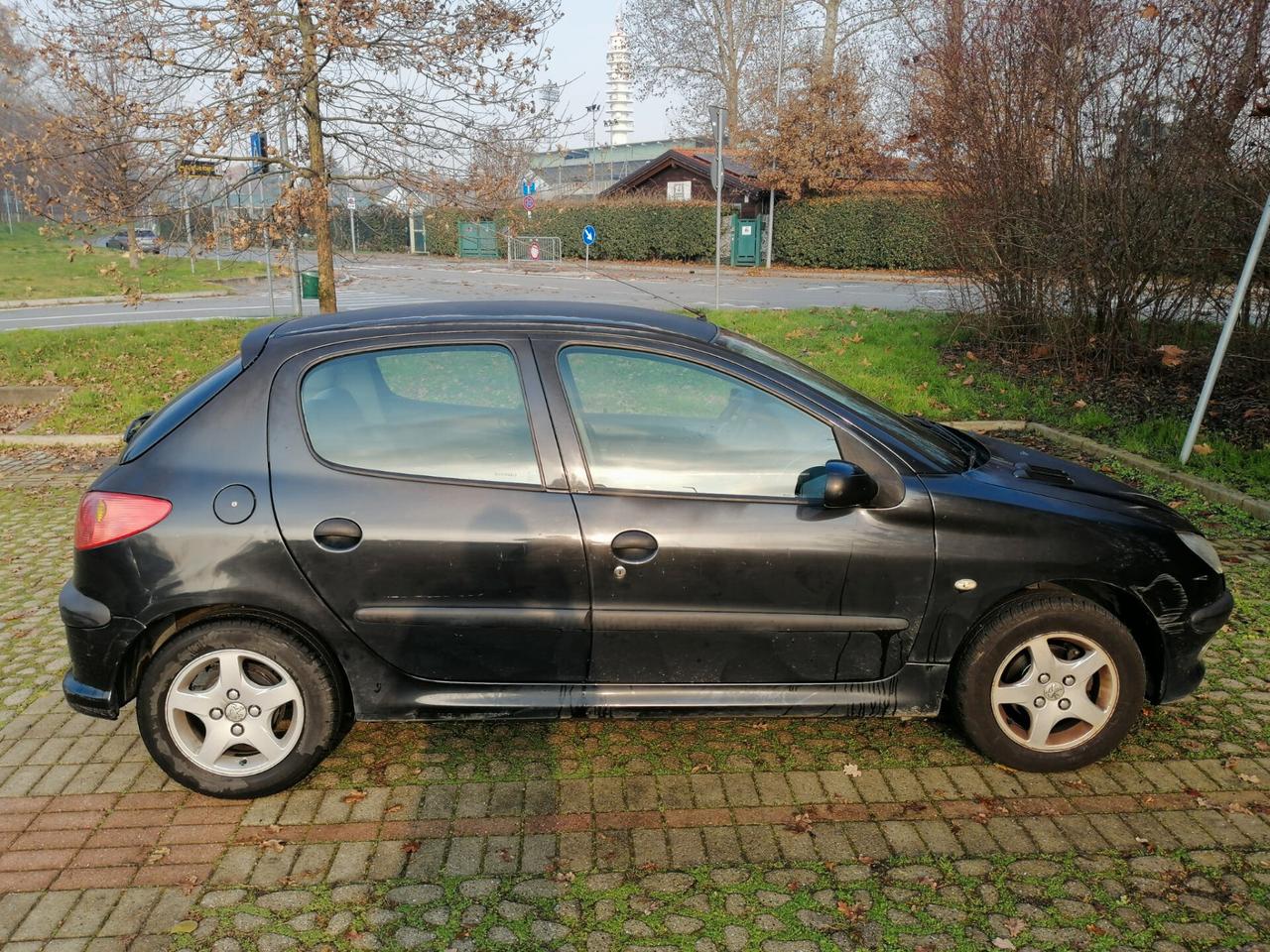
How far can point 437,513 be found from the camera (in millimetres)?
3520

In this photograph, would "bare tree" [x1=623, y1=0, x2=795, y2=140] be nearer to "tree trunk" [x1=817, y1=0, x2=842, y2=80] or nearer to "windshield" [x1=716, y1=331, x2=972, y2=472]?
"tree trunk" [x1=817, y1=0, x2=842, y2=80]

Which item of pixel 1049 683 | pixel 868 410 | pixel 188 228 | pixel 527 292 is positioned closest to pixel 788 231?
pixel 527 292

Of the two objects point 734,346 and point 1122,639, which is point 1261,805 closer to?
point 1122,639

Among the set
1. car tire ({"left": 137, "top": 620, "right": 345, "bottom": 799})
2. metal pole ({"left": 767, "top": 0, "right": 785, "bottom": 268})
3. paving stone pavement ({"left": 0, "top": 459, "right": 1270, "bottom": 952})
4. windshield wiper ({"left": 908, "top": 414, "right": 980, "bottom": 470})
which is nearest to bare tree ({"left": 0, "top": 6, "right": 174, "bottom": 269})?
paving stone pavement ({"left": 0, "top": 459, "right": 1270, "bottom": 952})

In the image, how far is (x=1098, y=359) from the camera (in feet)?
35.3

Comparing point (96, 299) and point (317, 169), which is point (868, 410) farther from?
point (96, 299)

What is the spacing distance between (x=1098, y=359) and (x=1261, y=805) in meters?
8.07

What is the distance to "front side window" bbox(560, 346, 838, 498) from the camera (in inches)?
142

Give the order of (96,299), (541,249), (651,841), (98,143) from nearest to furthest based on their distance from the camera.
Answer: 1. (651,841)
2. (98,143)
3. (96,299)
4. (541,249)

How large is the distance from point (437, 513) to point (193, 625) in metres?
0.94

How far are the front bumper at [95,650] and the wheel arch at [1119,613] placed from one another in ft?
9.83

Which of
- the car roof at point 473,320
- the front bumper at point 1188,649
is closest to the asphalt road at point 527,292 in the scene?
the front bumper at point 1188,649

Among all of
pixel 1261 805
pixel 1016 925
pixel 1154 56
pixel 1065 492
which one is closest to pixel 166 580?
pixel 1016 925

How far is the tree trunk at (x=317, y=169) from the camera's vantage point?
987 cm
